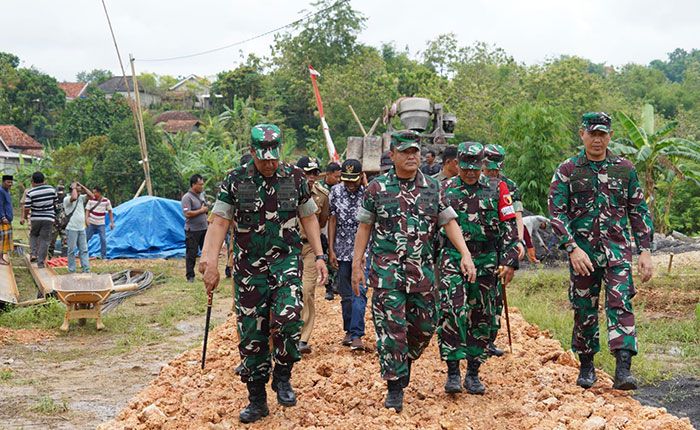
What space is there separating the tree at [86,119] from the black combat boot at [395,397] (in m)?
45.2

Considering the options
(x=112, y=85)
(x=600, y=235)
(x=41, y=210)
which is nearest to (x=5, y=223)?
(x=41, y=210)

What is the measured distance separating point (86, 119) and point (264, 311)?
46.1 m

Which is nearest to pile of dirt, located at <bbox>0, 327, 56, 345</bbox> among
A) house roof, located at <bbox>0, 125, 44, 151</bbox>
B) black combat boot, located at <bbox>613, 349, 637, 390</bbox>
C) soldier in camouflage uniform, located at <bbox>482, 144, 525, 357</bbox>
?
soldier in camouflage uniform, located at <bbox>482, 144, 525, 357</bbox>

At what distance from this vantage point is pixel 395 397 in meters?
5.40

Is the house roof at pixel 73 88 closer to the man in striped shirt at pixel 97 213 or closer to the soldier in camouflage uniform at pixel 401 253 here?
the man in striped shirt at pixel 97 213

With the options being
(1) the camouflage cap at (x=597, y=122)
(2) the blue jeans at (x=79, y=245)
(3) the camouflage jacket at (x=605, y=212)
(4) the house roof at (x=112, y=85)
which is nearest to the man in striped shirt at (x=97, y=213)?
(2) the blue jeans at (x=79, y=245)

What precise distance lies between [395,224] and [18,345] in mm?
5866

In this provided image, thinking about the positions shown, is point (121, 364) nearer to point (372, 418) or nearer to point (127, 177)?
point (372, 418)

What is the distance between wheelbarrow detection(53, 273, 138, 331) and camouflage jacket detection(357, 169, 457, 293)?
5.61 meters

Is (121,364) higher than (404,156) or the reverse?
the reverse

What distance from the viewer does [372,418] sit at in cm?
523

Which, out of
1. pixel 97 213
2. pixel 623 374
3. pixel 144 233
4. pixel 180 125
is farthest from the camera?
pixel 180 125

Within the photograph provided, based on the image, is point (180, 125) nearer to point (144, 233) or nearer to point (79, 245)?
point (144, 233)

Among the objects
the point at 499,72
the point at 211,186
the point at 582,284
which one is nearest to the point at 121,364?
the point at 582,284
